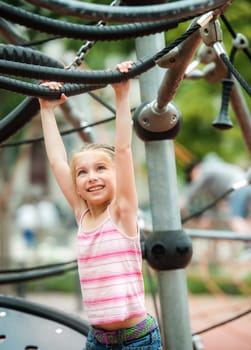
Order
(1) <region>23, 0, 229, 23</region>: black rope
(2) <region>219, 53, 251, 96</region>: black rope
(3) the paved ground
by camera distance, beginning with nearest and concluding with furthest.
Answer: (1) <region>23, 0, 229, 23</region>: black rope → (2) <region>219, 53, 251, 96</region>: black rope → (3) the paved ground

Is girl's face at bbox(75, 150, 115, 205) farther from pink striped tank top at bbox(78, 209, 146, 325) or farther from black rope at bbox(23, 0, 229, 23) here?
black rope at bbox(23, 0, 229, 23)

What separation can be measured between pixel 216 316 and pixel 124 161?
15.7 ft

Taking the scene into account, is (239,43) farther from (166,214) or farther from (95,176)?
(95,176)

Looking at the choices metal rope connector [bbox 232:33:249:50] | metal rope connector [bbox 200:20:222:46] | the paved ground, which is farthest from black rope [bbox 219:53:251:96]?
the paved ground

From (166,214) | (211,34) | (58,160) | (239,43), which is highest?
(239,43)

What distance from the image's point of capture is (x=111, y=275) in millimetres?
2025

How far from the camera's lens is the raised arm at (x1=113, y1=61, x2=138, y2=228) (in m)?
1.92

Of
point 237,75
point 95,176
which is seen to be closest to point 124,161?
point 95,176

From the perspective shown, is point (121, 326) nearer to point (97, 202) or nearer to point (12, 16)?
point (97, 202)

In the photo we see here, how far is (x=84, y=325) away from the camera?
2680 mm

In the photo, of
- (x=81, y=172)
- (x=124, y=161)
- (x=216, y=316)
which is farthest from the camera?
(x=216, y=316)

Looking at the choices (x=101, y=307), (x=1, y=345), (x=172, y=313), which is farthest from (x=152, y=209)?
(x=1, y=345)

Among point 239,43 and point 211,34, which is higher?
point 239,43

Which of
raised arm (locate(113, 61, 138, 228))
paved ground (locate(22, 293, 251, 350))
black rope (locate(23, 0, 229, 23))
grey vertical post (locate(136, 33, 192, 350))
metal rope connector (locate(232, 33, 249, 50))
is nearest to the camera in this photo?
black rope (locate(23, 0, 229, 23))
